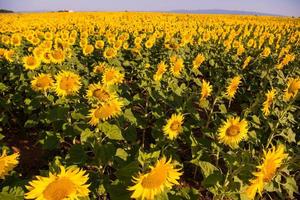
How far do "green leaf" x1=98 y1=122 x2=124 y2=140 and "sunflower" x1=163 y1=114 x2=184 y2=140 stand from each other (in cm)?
85

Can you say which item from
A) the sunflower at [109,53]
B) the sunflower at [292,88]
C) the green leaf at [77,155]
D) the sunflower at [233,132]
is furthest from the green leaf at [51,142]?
the sunflower at [109,53]

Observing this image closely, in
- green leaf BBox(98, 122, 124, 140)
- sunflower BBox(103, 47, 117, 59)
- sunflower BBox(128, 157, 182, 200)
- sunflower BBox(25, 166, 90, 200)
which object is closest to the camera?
sunflower BBox(25, 166, 90, 200)

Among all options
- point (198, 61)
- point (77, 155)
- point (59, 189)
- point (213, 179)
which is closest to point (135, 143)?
point (77, 155)

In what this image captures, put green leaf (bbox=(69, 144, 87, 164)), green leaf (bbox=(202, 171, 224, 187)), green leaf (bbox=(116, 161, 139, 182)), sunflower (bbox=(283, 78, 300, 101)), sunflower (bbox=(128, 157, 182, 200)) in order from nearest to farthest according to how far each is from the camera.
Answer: sunflower (bbox=(128, 157, 182, 200))
green leaf (bbox=(116, 161, 139, 182))
green leaf (bbox=(202, 171, 224, 187))
green leaf (bbox=(69, 144, 87, 164))
sunflower (bbox=(283, 78, 300, 101))

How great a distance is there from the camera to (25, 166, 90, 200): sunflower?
219 cm

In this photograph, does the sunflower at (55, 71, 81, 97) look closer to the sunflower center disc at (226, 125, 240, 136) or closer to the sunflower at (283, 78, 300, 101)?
the sunflower center disc at (226, 125, 240, 136)

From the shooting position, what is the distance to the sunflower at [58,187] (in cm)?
219

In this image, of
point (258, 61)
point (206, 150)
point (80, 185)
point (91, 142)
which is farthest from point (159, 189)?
point (258, 61)

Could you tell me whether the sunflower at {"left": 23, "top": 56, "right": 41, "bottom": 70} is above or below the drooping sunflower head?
below

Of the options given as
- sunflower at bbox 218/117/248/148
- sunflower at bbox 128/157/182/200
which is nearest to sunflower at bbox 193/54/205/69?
sunflower at bbox 218/117/248/148

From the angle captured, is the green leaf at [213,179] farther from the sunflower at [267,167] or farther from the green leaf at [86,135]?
the green leaf at [86,135]

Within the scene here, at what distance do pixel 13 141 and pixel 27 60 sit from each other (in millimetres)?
1609

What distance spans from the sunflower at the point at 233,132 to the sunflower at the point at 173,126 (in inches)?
A: 22.1

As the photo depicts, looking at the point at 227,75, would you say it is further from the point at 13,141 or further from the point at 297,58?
the point at 13,141
